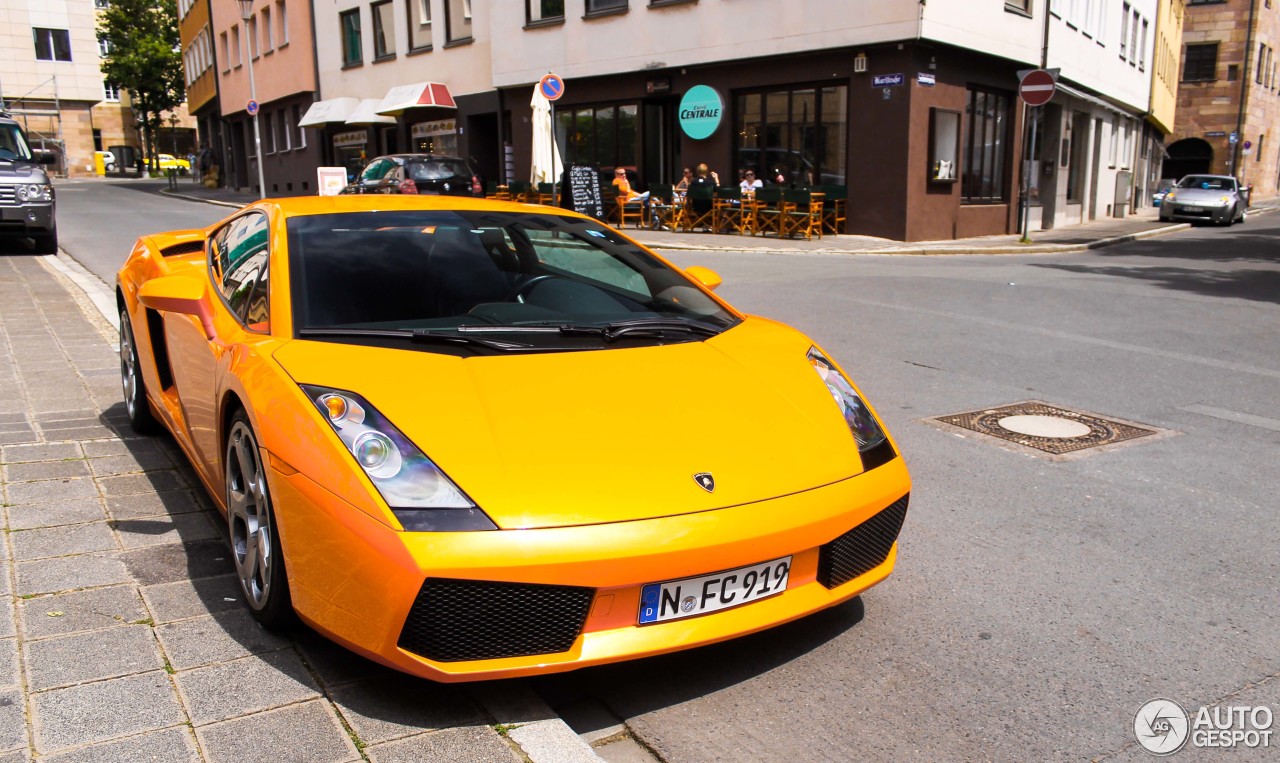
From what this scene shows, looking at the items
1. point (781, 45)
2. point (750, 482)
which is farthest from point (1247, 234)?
point (750, 482)

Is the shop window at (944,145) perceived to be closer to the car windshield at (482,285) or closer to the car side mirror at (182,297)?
the car windshield at (482,285)

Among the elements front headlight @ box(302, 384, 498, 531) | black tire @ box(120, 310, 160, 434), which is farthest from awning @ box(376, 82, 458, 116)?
front headlight @ box(302, 384, 498, 531)

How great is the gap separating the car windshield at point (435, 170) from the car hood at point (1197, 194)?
75.9 ft

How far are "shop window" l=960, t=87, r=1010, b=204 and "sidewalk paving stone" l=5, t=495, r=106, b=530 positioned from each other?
2024 cm

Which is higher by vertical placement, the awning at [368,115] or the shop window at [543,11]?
the shop window at [543,11]

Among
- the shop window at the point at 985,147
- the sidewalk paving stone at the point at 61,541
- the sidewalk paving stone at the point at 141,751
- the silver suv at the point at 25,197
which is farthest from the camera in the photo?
the shop window at the point at 985,147

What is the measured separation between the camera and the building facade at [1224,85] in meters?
54.2

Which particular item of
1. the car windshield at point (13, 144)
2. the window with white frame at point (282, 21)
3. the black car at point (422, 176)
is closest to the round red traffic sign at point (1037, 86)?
the black car at point (422, 176)

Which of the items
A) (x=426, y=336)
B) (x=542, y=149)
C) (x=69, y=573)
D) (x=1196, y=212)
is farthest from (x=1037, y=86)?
(x=69, y=573)

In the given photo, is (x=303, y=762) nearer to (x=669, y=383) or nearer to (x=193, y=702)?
(x=193, y=702)

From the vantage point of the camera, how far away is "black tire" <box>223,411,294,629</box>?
10.1ft

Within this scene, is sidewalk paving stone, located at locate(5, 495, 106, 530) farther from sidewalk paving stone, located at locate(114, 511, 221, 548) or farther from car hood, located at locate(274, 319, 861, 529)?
car hood, located at locate(274, 319, 861, 529)

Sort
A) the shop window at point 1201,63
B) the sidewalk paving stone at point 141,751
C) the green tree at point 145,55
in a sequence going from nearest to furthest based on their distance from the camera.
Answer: the sidewalk paving stone at point 141,751, the shop window at point 1201,63, the green tree at point 145,55

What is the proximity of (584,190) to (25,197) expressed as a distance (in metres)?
9.73
